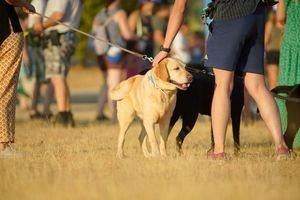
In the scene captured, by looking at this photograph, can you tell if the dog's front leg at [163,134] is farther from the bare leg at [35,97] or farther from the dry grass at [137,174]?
the bare leg at [35,97]

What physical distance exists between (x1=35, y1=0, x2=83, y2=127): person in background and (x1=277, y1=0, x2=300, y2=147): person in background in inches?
161

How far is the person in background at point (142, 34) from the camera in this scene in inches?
562

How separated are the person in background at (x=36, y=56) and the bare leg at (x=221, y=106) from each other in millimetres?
5159

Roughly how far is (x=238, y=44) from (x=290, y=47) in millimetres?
1672

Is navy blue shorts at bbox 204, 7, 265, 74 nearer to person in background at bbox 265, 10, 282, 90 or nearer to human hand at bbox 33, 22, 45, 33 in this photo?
person in background at bbox 265, 10, 282, 90

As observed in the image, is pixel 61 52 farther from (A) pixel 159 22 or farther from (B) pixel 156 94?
(B) pixel 156 94

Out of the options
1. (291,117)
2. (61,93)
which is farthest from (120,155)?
(61,93)

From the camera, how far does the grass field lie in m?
5.72

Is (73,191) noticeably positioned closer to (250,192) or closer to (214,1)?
(250,192)

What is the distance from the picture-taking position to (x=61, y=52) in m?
12.4

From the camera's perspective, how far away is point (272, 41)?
507 inches

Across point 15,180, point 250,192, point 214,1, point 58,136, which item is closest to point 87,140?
point 58,136

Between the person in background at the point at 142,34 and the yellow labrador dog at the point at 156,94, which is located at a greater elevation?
the person in background at the point at 142,34

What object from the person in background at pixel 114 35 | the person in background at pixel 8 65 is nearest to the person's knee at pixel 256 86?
the person in background at pixel 8 65
